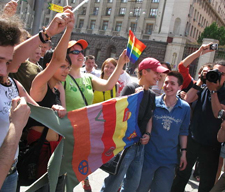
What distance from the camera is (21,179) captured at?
1.95 m

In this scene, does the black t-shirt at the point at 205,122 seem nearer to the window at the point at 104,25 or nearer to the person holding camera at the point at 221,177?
the person holding camera at the point at 221,177

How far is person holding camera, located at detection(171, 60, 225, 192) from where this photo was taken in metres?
3.02

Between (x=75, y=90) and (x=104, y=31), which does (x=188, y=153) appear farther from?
(x=104, y=31)

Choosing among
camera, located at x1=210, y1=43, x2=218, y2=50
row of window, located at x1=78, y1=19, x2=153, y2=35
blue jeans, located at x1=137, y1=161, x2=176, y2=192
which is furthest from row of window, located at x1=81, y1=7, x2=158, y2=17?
blue jeans, located at x1=137, y1=161, x2=176, y2=192

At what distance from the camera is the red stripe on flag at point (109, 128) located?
250 cm

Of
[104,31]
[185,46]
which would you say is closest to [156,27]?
[185,46]

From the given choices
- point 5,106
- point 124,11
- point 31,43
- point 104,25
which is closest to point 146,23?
point 124,11

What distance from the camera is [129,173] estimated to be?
2.70 m

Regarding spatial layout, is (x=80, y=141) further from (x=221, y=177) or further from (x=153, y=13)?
(x=153, y=13)

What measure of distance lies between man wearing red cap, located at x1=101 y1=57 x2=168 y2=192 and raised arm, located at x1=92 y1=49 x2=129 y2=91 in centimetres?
19

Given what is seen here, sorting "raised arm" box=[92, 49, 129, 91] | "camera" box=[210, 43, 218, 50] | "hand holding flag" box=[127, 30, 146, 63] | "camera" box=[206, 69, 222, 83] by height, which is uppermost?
"camera" box=[210, 43, 218, 50]

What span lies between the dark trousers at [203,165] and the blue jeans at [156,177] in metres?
0.51

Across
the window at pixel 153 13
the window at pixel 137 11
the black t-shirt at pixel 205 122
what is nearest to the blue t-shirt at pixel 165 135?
the black t-shirt at pixel 205 122

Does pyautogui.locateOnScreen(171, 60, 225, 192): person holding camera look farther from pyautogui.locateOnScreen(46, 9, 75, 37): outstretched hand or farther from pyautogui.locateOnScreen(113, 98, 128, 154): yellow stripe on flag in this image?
pyautogui.locateOnScreen(46, 9, 75, 37): outstretched hand
